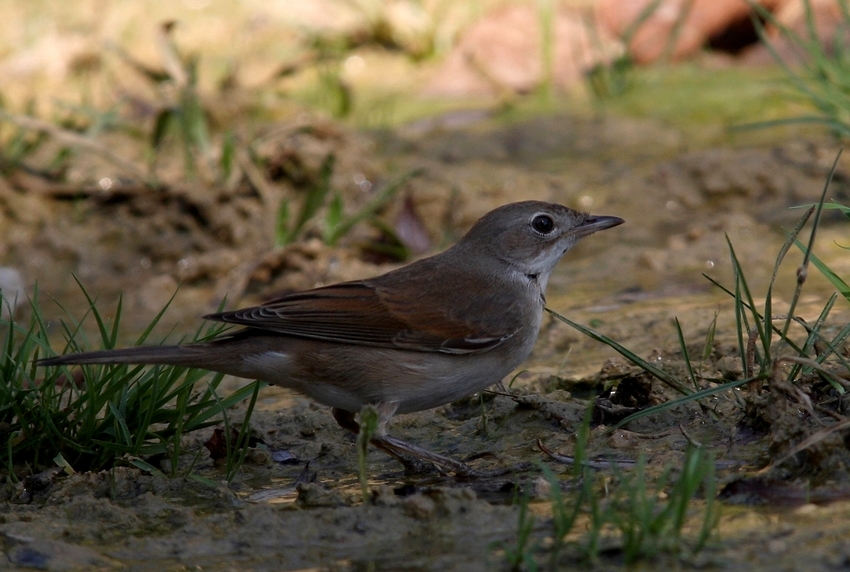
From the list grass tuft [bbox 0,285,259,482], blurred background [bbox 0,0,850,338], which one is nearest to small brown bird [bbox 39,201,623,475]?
grass tuft [bbox 0,285,259,482]

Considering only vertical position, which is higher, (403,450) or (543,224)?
(543,224)

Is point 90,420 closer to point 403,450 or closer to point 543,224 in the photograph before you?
point 403,450

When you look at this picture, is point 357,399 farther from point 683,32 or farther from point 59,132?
point 683,32

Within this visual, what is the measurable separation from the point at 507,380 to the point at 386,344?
1059 mm

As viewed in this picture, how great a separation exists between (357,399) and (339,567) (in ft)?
5.07

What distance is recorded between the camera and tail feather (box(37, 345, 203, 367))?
4191 mm

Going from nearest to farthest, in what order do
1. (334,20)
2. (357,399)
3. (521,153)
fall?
(357,399)
(521,153)
(334,20)

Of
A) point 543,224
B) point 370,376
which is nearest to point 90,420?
point 370,376

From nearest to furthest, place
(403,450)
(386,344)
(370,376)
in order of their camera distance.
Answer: (403,450) → (370,376) → (386,344)

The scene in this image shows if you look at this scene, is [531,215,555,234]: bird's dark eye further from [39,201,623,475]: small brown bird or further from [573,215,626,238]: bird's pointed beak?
[39,201,623,475]: small brown bird

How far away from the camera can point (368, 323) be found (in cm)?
508

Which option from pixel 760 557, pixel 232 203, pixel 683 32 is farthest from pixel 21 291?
→ pixel 683 32

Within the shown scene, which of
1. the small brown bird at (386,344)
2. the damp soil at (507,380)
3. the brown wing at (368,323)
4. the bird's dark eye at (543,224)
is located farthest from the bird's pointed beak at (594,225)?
the brown wing at (368,323)

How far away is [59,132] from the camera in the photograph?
882cm
